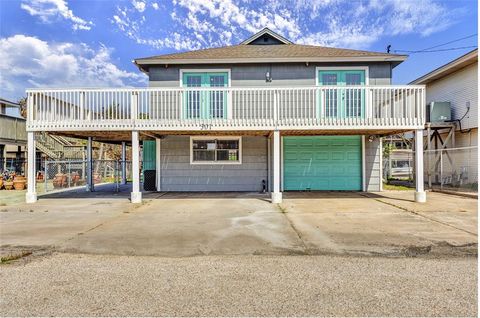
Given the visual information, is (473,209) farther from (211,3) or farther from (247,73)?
(211,3)

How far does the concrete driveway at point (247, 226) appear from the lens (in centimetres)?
480

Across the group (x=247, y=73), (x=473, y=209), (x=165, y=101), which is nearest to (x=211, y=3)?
(x=247, y=73)

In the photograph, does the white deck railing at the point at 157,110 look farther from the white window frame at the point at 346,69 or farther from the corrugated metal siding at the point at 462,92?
the corrugated metal siding at the point at 462,92

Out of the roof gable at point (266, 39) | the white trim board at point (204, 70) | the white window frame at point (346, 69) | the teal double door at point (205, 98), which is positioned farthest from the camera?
the roof gable at point (266, 39)

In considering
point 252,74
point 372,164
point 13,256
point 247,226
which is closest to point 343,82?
point 372,164

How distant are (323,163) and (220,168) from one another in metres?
4.12

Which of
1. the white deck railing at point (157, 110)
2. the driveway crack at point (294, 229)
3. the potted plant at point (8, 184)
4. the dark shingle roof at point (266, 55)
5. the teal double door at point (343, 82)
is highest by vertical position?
the dark shingle roof at point (266, 55)

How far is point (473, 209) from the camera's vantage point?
8203 mm

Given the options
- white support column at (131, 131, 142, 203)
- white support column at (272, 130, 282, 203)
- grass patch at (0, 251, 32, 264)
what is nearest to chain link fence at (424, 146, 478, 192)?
white support column at (272, 130, 282, 203)

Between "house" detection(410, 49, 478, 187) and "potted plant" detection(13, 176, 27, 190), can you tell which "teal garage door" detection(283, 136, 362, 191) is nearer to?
"house" detection(410, 49, 478, 187)

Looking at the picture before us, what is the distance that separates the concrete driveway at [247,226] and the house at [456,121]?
466cm

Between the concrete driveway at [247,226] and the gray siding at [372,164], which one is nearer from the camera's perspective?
the concrete driveway at [247,226]

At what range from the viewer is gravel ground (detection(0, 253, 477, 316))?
279 centimetres

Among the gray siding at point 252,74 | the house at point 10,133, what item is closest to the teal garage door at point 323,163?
the gray siding at point 252,74
